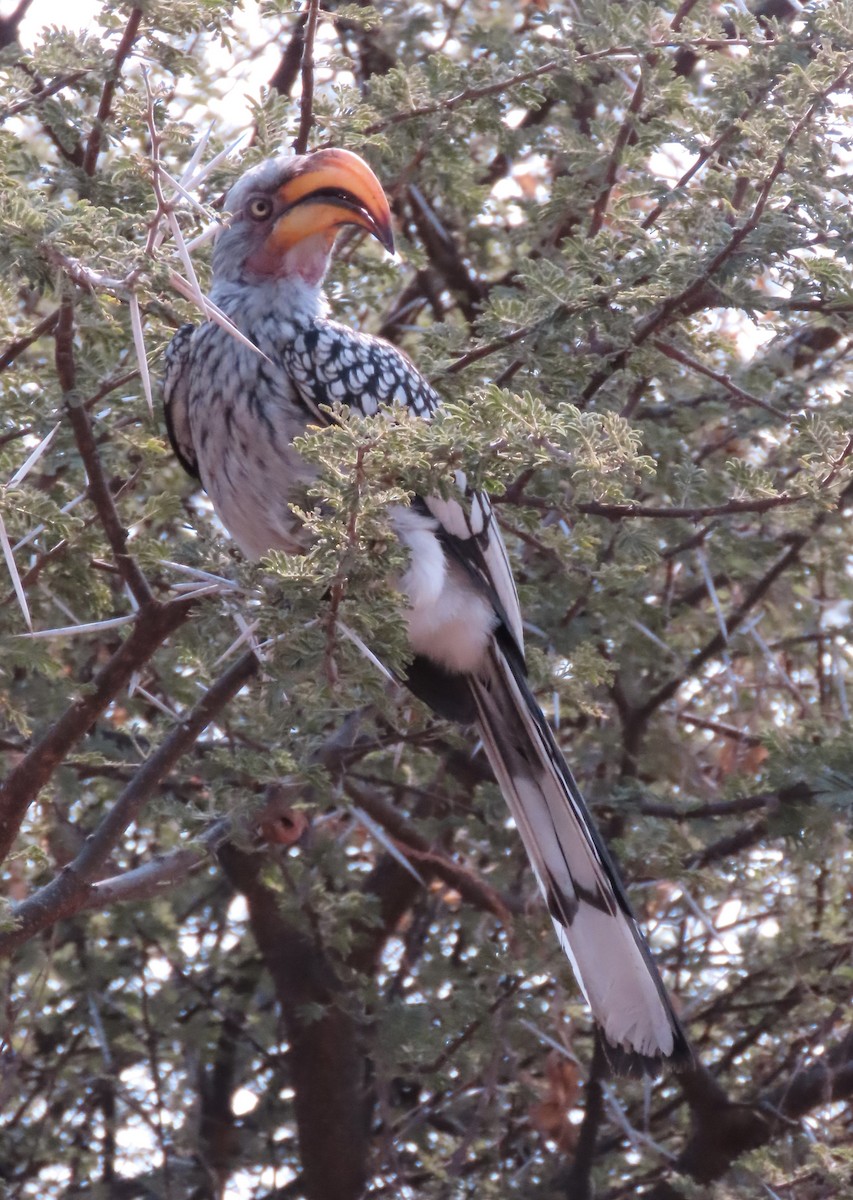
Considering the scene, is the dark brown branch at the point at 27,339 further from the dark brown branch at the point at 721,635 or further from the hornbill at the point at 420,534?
the dark brown branch at the point at 721,635

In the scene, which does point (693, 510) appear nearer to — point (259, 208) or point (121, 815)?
point (121, 815)

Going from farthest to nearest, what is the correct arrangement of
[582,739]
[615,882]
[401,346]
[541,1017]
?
[401,346], [582,739], [541,1017], [615,882]

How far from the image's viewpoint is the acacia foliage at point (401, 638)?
2.39 meters

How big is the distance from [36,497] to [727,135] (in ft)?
4.62

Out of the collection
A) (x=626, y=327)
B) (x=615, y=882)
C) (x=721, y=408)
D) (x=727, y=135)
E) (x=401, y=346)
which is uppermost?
(x=401, y=346)

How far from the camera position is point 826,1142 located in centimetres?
330

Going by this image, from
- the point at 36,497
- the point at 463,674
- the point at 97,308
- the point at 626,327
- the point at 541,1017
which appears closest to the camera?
the point at 97,308

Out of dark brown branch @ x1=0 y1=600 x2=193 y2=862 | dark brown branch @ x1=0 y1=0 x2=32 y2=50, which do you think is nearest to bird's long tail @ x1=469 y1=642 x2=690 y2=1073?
dark brown branch @ x1=0 y1=600 x2=193 y2=862

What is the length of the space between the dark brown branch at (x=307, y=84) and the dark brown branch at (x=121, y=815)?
1147mm

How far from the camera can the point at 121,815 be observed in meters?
2.61

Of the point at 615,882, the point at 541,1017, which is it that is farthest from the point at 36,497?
the point at 541,1017

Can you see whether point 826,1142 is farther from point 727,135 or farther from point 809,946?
point 727,135

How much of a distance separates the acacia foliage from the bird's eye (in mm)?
97

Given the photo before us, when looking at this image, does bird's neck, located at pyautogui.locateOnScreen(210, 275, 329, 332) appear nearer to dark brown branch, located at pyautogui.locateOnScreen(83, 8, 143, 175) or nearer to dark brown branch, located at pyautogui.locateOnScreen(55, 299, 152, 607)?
dark brown branch, located at pyautogui.locateOnScreen(83, 8, 143, 175)
